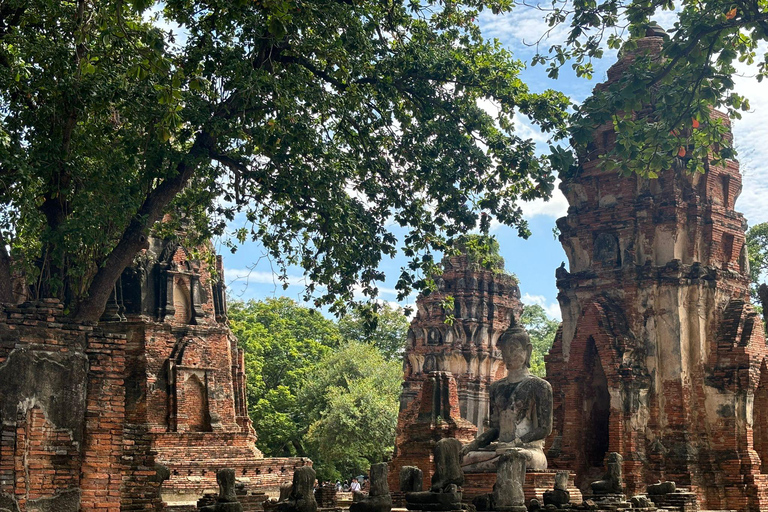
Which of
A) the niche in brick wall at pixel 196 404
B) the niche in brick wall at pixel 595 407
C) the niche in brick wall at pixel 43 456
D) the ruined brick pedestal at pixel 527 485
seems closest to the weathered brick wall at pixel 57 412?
the niche in brick wall at pixel 43 456

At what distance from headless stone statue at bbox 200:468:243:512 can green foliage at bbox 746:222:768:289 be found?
2128 centimetres

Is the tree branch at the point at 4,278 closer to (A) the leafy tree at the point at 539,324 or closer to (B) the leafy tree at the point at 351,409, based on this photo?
(B) the leafy tree at the point at 351,409

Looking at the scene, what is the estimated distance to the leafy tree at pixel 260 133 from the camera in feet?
35.9

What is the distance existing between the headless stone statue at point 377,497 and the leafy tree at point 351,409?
2149 centimetres

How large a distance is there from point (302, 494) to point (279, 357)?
99.7 ft

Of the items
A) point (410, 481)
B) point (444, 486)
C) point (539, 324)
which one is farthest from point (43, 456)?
point (539, 324)

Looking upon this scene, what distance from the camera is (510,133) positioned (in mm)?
13852

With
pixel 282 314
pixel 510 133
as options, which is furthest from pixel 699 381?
pixel 282 314

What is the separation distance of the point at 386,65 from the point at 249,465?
1109 centimetres

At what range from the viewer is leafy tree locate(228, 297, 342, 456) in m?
36.0

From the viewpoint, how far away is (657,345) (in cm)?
1770

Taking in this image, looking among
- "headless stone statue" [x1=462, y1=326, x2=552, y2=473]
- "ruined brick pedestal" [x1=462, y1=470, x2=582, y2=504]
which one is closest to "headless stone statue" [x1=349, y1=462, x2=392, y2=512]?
"ruined brick pedestal" [x1=462, y1=470, x2=582, y2=504]

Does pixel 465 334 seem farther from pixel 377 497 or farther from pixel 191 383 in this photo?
pixel 377 497

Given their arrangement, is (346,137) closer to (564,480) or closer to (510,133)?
(510,133)
